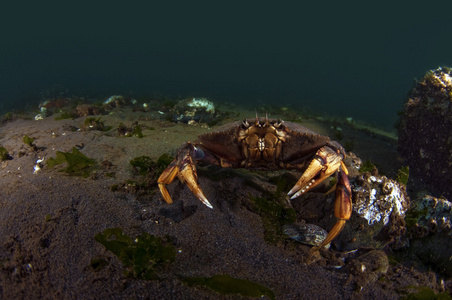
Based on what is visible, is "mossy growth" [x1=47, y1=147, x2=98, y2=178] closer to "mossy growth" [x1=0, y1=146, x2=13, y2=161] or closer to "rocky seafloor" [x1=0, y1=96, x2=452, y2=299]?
"rocky seafloor" [x1=0, y1=96, x2=452, y2=299]

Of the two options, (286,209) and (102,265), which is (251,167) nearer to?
(286,209)

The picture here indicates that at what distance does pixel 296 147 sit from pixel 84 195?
326 centimetres

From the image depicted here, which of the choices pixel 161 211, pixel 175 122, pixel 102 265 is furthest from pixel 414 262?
pixel 175 122

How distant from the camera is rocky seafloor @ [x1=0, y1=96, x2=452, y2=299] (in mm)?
2164

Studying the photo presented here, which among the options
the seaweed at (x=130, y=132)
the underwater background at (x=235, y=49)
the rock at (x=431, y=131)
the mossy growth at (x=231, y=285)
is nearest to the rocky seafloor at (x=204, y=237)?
the mossy growth at (x=231, y=285)

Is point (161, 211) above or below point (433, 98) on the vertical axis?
below

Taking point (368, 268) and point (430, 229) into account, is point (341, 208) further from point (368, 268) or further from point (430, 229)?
point (430, 229)

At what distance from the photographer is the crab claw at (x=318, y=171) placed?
301 centimetres

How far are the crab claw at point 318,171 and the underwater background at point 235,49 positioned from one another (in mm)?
23953

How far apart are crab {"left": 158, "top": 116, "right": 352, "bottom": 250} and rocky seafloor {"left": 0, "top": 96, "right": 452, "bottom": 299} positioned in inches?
12.3

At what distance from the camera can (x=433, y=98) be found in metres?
5.84

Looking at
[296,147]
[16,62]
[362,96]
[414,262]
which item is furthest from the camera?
[16,62]

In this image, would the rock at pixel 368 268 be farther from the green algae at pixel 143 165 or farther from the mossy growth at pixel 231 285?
the green algae at pixel 143 165

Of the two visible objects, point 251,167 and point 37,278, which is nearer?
point 37,278
